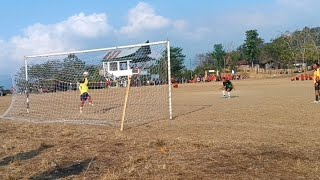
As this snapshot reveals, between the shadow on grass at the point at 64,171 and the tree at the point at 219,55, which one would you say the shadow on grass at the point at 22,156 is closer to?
the shadow on grass at the point at 64,171

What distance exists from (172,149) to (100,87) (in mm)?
13269

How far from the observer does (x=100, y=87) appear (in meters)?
21.9

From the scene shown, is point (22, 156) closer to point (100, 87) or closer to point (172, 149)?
point (172, 149)

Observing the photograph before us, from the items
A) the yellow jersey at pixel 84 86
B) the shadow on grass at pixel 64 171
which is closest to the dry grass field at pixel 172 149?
the shadow on grass at pixel 64 171

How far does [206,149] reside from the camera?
892 centimetres

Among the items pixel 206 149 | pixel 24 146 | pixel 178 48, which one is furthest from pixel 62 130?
pixel 178 48

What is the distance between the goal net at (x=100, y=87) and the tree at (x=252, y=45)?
4944cm

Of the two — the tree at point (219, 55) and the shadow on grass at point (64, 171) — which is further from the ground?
the tree at point (219, 55)

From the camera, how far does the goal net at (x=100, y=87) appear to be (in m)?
16.6

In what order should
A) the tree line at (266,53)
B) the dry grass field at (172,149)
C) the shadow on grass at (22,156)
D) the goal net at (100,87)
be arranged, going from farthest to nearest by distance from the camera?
the tree line at (266,53)
the goal net at (100,87)
the shadow on grass at (22,156)
the dry grass field at (172,149)

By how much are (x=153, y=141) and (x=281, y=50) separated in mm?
64940

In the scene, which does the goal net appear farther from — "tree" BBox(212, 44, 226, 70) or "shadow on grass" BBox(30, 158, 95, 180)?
"tree" BBox(212, 44, 226, 70)

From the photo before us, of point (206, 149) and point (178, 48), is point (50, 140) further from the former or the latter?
point (178, 48)

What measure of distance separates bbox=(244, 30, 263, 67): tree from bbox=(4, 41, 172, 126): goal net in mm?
49440
